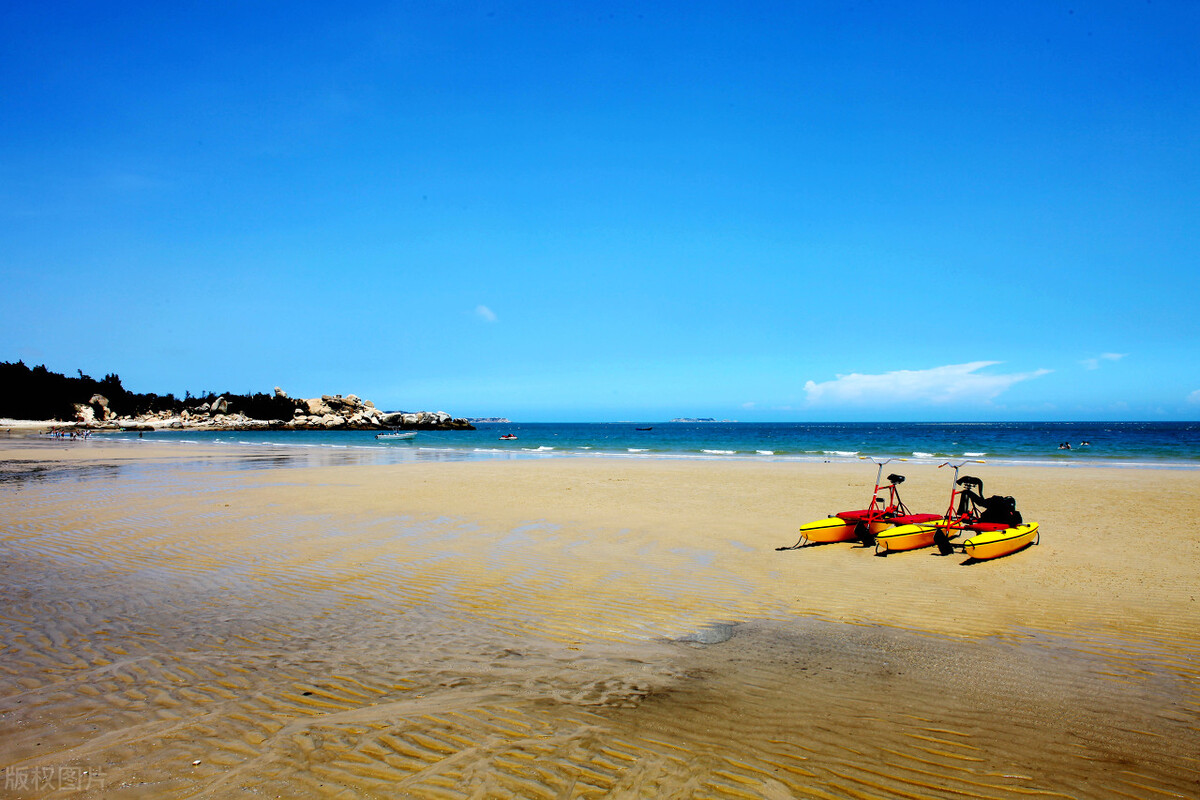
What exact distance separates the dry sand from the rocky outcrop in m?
121

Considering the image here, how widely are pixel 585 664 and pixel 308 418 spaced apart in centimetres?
13565

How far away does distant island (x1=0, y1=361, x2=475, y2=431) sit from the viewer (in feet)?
338

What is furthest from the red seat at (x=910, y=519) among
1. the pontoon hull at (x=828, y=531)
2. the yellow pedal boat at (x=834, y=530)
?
the pontoon hull at (x=828, y=531)

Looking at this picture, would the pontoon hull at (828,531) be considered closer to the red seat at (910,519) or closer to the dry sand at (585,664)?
the dry sand at (585,664)

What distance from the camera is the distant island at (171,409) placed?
4060 inches

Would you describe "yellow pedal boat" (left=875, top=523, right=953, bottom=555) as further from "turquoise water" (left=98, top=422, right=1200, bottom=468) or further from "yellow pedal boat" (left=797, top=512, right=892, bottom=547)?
"turquoise water" (left=98, top=422, right=1200, bottom=468)

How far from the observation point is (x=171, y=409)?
131375mm

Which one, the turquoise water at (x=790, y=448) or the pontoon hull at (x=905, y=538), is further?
the turquoise water at (x=790, y=448)

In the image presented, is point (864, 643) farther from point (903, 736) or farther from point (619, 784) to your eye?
point (619, 784)

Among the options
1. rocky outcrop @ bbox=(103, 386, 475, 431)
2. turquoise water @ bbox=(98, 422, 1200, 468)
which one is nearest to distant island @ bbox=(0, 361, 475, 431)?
rocky outcrop @ bbox=(103, 386, 475, 431)

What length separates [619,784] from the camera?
3832mm

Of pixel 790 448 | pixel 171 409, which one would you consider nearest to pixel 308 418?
pixel 171 409

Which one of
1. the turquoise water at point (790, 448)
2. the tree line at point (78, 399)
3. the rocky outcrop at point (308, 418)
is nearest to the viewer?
the turquoise water at point (790, 448)

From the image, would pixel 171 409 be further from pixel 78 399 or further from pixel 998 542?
pixel 998 542
